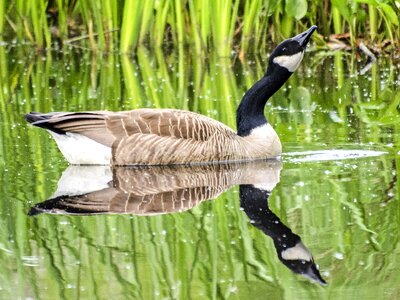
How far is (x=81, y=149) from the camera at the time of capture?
9289 mm

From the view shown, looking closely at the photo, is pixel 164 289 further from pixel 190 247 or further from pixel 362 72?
pixel 362 72

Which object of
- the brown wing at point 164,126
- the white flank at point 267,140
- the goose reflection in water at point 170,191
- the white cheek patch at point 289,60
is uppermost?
the white cheek patch at point 289,60

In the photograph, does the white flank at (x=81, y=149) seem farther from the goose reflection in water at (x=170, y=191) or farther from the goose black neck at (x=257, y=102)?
the goose black neck at (x=257, y=102)

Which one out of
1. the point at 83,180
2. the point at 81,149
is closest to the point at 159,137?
the point at 81,149

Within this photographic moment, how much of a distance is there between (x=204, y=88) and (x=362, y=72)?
8.69 ft

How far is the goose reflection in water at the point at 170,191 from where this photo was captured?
719cm

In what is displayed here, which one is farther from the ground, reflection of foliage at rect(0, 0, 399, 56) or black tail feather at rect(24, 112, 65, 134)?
reflection of foliage at rect(0, 0, 399, 56)

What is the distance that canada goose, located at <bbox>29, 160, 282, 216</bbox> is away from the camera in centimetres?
773

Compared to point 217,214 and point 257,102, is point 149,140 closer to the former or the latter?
point 257,102

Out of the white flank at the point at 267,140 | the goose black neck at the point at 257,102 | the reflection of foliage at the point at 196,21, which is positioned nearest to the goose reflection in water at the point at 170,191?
the white flank at the point at 267,140

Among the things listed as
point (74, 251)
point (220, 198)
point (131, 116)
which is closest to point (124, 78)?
point (131, 116)

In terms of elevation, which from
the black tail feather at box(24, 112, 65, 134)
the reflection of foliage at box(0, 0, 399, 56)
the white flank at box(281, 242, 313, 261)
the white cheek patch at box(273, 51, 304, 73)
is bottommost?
the white flank at box(281, 242, 313, 261)

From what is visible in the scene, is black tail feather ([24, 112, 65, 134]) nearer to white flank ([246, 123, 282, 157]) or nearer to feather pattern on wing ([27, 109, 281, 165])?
feather pattern on wing ([27, 109, 281, 165])

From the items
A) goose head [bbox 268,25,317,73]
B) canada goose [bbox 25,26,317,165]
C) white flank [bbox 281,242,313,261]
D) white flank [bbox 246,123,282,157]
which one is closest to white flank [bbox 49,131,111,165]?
canada goose [bbox 25,26,317,165]
